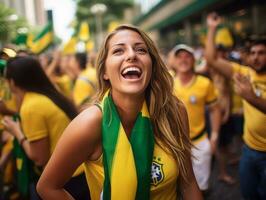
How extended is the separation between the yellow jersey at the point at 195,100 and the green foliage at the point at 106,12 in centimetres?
4291

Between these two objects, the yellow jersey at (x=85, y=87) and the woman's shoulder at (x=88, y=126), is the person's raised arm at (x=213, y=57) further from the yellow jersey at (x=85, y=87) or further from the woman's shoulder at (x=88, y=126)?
the woman's shoulder at (x=88, y=126)

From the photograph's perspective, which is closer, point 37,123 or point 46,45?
point 37,123

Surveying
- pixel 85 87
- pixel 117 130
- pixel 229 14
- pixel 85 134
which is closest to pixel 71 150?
pixel 85 134

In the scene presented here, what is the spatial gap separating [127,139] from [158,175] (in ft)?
0.85

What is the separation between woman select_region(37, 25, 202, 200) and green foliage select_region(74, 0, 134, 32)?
148 ft

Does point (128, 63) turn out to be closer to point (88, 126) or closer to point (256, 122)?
point (88, 126)

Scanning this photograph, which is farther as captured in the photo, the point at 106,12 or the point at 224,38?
the point at 106,12

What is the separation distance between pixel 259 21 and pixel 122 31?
34.5 feet

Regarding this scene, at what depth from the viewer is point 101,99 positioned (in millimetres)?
2361

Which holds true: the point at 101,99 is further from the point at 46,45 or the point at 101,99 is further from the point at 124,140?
the point at 46,45

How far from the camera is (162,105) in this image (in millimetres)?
2342

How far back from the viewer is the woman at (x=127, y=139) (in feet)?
6.60

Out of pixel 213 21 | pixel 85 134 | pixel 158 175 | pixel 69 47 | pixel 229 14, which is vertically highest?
pixel 213 21

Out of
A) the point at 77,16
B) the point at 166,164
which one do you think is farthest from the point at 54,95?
the point at 77,16
